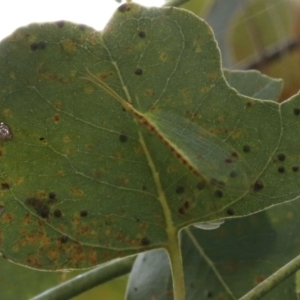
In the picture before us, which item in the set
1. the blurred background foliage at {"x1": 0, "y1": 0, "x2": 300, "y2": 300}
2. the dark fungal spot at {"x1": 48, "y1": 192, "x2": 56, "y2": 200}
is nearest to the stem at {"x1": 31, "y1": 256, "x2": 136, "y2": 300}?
the dark fungal spot at {"x1": 48, "y1": 192, "x2": 56, "y2": 200}

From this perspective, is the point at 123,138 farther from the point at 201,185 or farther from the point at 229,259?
the point at 229,259

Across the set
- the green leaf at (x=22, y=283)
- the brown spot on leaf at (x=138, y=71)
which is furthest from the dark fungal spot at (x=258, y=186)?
the green leaf at (x=22, y=283)

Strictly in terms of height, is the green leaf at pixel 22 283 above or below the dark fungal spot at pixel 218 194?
below

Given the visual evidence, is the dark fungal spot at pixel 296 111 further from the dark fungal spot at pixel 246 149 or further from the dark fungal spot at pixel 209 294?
the dark fungal spot at pixel 209 294

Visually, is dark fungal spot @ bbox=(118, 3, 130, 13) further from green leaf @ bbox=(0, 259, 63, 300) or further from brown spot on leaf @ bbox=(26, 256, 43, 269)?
green leaf @ bbox=(0, 259, 63, 300)

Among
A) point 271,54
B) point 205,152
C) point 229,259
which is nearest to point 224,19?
point 271,54

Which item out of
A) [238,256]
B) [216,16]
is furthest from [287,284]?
[216,16]

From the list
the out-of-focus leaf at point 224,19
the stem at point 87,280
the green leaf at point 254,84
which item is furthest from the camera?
the out-of-focus leaf at point 224,19

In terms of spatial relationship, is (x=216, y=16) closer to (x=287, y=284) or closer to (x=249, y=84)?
(x=249, y=84)
